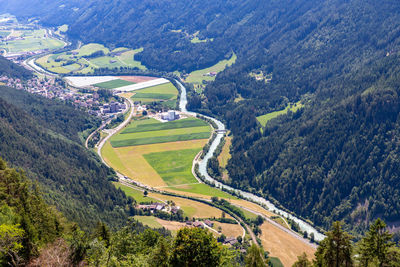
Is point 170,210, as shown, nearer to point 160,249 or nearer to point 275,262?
point 275,262

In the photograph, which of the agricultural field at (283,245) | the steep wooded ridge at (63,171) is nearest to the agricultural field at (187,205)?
the steep wooded ridge at (63,171)

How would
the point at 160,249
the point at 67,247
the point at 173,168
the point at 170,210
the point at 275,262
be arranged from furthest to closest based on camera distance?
the point at 173,168 < the point at 170,210 < the point at 275,262 < the point at 160,249 < the point at 67,247

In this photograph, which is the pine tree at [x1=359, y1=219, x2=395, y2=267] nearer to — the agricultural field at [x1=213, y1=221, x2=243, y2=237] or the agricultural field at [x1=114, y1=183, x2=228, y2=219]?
the agricultural field at [x1=213, y1=221, x2=243, y2=237]

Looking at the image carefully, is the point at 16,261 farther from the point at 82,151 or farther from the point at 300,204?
the point at 82,151

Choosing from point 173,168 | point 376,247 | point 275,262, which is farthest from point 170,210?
point 376,247

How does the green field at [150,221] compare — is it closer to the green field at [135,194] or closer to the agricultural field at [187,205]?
the agricultural field at [187,205]

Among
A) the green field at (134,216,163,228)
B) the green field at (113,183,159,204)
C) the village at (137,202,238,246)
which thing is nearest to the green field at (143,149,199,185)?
the green field at (113,183,159,204)

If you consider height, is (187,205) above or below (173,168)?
below
